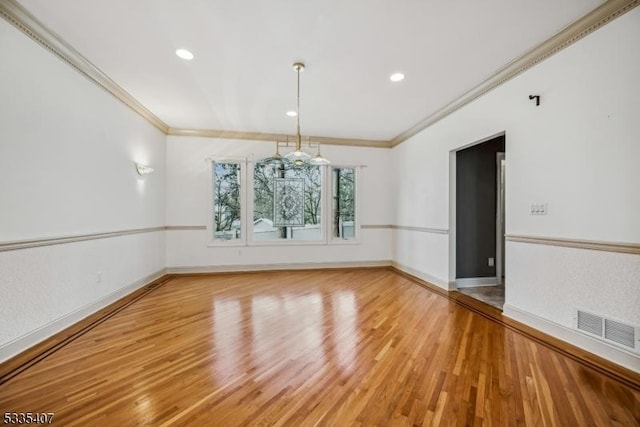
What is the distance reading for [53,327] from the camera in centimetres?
279

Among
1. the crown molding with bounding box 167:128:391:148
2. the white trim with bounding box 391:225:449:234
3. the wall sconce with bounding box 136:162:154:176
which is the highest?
the crown molding with bounding box 167:128:391:148

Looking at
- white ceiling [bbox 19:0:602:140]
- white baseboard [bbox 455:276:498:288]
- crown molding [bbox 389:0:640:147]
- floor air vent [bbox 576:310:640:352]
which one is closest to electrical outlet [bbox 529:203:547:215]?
floor air vent [bbox 576:310:640:352]

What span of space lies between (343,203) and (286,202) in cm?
122

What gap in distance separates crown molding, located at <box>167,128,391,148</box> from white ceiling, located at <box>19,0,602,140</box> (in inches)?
48.6

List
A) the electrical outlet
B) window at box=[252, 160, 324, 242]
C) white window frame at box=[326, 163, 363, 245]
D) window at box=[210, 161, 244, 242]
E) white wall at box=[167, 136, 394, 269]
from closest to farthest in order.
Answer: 1. the electrical outlet
2. white wall at box=[167, 136, 394, 269]
3. window at box=[210, 161, 244, 242]
4. window at box=[252, 160, 324, 242]
5. white window frame at box=[326, 163, 363, 245]

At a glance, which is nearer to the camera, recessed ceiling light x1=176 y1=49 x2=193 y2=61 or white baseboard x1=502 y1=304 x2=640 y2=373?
white baseboard x1=502 y1=304 x2=640 y2=373

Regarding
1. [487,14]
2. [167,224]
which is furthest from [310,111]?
[167,224]

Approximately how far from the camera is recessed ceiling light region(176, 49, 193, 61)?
292 centimetres

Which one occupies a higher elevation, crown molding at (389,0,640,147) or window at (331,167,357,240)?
crown molding at (389,0,640,147)

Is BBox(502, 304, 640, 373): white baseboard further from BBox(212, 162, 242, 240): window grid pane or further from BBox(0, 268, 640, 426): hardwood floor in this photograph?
BBox(212, 162, 242, 240): window grid pane

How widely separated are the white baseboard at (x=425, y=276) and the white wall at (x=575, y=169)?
4.15 ft

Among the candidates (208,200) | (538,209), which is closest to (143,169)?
(208,200)

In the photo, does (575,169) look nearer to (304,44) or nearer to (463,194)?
(463,194)

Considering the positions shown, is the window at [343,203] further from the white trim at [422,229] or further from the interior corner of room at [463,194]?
the interior corner of room at [463,194]
